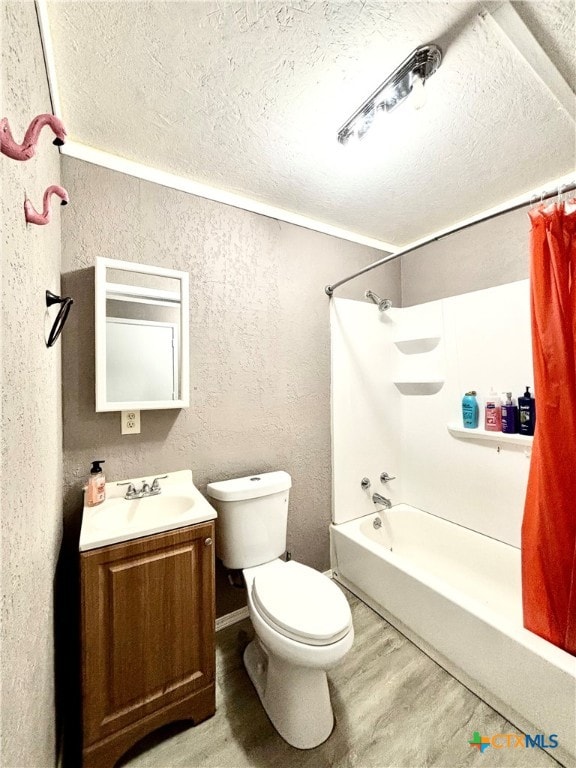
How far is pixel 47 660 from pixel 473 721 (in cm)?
154

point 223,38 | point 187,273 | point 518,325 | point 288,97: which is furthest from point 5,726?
point 518,325

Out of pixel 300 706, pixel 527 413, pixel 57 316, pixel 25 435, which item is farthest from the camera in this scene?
pixel 527 413

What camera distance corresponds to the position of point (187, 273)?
154cm

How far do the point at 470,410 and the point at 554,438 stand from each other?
70cm

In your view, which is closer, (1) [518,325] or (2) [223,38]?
(2) [223,38]

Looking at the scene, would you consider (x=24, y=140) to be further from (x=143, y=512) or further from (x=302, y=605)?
(x=302, y=605)

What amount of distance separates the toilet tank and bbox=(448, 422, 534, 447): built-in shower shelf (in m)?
1.17

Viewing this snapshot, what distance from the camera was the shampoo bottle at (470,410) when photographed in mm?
1895

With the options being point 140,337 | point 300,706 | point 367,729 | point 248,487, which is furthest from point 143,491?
point 367,729

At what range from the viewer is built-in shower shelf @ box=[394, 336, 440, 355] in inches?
84.8

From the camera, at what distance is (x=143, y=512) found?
1.35 meters

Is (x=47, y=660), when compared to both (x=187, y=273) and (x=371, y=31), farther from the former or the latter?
(x=371, y=31)

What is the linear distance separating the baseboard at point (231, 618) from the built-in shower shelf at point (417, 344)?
1.95 metres

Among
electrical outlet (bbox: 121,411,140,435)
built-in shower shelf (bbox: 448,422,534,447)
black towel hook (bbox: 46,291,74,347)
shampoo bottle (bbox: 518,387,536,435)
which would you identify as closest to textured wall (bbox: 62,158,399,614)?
electrical outlet (bbox: 121,411,140,435)
